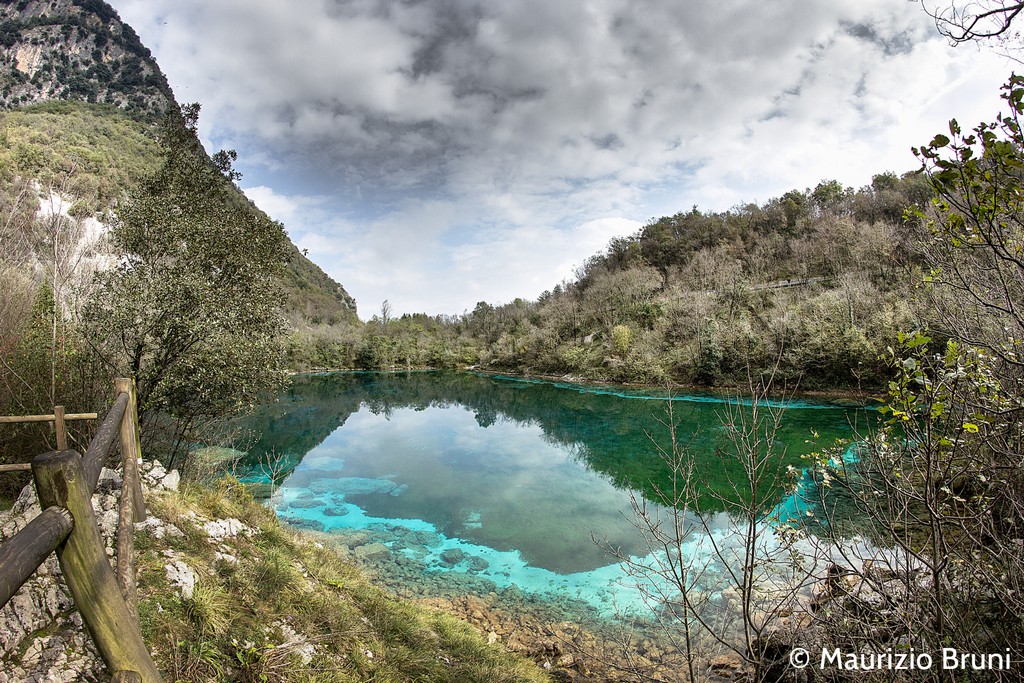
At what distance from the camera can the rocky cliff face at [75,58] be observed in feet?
171

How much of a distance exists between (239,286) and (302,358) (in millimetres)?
42393

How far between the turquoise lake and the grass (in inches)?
103

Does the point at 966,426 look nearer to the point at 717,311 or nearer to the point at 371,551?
the point at 371,551

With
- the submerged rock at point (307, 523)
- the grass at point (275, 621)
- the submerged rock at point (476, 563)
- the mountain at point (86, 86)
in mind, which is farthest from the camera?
the mountain at point (86, 86)

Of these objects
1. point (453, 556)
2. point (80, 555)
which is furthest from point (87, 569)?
point (453, 556)

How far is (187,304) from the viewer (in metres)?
8.19

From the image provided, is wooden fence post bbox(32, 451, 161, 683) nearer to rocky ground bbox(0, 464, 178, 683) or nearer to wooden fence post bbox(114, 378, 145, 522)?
rocky ground bbox(0, 464, 178, 683)

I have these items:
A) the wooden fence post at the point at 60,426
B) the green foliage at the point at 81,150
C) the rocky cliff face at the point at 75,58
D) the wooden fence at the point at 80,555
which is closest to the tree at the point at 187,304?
the green foliage at the point at 81,150

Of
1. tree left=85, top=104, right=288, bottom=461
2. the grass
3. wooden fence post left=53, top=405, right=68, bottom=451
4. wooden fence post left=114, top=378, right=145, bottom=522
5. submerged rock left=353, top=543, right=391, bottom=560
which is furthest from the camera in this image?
submerged rock left=353, top=543, right=391, bottom=560

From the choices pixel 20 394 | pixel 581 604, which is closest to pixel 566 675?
pixel 581 604

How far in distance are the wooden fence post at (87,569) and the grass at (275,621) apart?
1733 millimetres

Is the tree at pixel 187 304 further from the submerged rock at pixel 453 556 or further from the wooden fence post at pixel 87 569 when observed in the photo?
the wooden fence post at pixel 87 569

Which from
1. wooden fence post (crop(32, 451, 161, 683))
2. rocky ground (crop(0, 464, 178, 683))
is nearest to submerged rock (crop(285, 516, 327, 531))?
rocky ground (crop(0, 464, 178, 683))

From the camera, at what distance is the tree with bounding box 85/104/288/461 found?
782cm
